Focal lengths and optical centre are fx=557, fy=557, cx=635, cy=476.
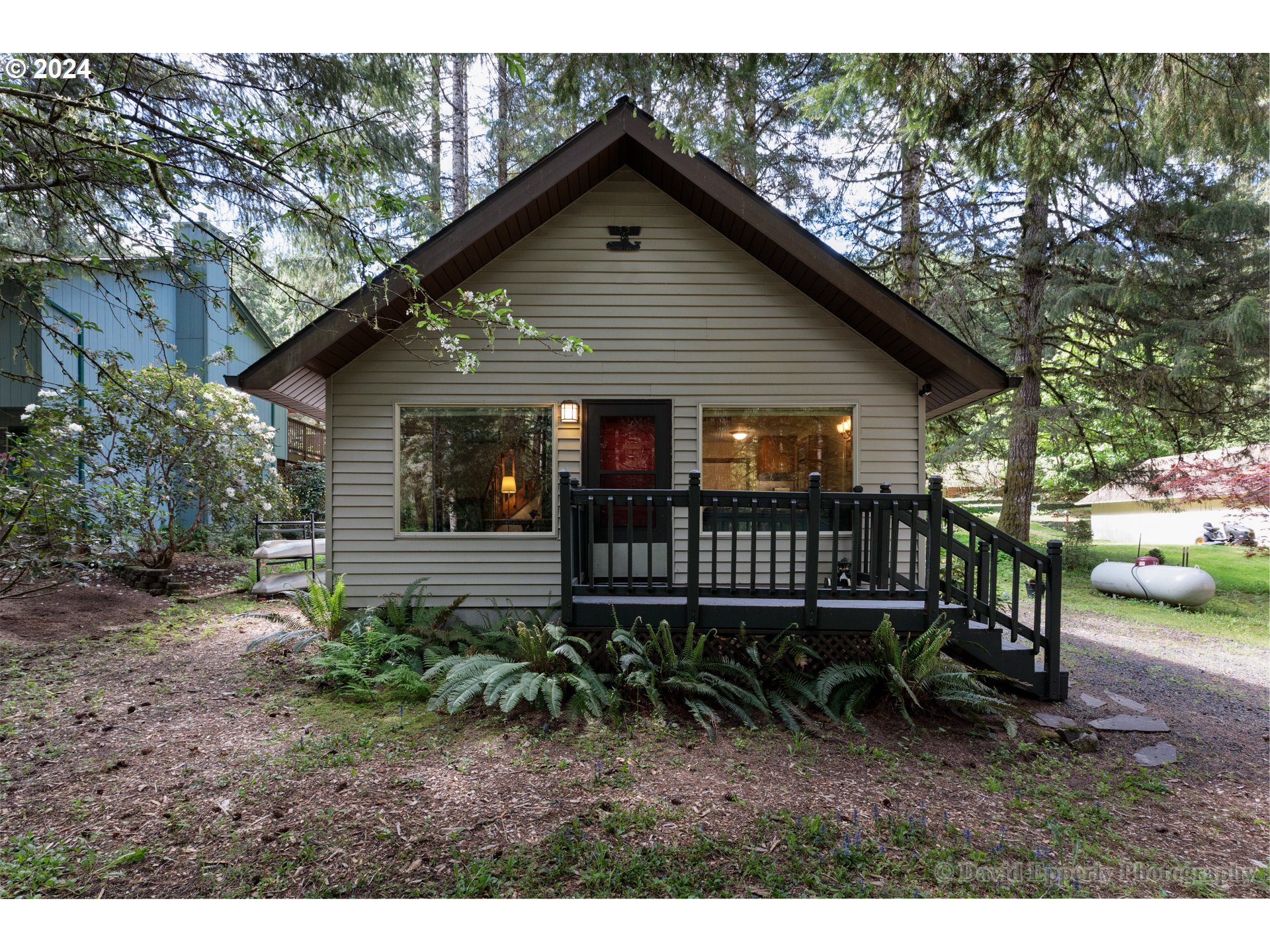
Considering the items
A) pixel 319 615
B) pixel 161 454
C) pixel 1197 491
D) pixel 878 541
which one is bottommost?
pixel 319 615

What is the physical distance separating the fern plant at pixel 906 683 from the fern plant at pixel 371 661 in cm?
317

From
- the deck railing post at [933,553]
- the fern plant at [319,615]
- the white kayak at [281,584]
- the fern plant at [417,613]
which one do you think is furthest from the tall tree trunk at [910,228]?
the white kayak at [281,584]

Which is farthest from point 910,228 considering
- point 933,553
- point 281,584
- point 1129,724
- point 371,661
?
point 281,584

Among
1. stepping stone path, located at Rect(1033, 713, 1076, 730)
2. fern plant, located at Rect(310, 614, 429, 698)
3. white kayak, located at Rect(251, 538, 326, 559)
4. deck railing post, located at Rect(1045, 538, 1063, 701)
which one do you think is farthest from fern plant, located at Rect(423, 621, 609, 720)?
white kayak, located at Rect(251, 538, 326, 559)

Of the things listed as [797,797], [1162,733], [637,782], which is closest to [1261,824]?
[1162,733]

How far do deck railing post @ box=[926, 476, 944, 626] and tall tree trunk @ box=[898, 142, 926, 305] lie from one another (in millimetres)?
6891

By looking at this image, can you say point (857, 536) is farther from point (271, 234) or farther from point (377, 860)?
point (271, 234)

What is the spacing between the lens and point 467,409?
5.70 meters

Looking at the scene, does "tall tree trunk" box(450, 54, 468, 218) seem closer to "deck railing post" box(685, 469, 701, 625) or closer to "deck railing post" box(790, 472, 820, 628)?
"deck railing post" box(685, 469, 701, 625)

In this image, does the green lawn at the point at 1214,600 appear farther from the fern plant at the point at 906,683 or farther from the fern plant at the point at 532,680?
the fern plant at the point at 532,680

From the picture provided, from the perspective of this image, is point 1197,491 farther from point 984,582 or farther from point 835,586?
point 835,586

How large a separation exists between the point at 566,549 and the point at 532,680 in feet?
3.16

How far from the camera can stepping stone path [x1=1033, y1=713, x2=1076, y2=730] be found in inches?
161

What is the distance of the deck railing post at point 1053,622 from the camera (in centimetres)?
438
